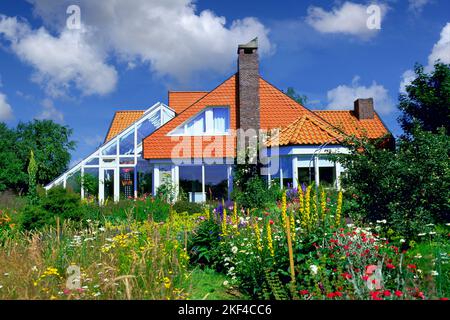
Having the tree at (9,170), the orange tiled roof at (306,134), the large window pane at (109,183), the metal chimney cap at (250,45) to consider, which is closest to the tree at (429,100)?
the orange tiled roof at (306,134)

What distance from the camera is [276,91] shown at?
22.9m

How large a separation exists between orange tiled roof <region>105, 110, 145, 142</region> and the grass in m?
23.0

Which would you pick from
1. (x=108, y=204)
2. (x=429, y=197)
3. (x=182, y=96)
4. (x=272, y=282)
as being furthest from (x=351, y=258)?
(x=182, y=96)

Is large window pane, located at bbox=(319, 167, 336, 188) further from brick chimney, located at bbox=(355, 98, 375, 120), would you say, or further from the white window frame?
brick chimney, located at bbox=(355, 98, 375, 120)

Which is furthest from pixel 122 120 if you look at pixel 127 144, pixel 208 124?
pixel 208 124

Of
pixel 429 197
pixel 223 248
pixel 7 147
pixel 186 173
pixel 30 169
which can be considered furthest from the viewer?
pixel 7 147

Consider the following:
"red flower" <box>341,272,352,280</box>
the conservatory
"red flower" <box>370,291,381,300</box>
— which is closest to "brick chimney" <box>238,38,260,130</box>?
the conservatory

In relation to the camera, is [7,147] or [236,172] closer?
[236,172]

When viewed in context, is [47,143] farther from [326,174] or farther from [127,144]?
[326,174]

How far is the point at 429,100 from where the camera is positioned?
21.9m

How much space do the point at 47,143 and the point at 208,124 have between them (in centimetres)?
3383
